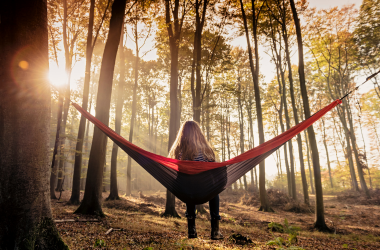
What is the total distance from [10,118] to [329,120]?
65.2 ft

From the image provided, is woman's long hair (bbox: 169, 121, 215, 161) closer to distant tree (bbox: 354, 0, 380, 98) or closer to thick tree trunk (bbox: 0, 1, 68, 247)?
thick tree trunk (bbox: 0, 1, 68, 247)

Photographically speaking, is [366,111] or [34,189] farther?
[366,111]

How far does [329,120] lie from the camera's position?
16.2 metres

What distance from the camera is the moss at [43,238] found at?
5.45ft

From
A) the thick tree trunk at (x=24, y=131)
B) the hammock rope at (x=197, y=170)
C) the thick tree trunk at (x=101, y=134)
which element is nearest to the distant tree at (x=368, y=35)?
the hammock rope at (x=197, y=170)

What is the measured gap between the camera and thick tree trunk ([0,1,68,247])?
1.63 m

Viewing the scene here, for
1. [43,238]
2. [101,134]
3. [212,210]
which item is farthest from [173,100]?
[43,238]

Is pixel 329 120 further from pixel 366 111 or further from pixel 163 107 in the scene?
pixel 163 107

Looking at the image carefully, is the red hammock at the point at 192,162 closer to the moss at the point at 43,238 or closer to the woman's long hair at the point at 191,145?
the woman's long hair at the point at 191,145

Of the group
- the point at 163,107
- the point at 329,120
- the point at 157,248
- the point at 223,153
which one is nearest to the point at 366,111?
the point at 329,120

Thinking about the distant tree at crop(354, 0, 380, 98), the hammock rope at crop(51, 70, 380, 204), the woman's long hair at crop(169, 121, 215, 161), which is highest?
the distant tree at crop(354, 0, 380, 98)

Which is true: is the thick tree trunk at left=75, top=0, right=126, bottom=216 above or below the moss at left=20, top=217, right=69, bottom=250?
above

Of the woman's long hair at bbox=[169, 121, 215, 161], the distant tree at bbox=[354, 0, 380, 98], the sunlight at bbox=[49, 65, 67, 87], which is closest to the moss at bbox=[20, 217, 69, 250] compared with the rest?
the woman's long hair at bbox=[169, 121, 215, 161]

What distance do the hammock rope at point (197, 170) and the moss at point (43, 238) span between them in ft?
3.46
